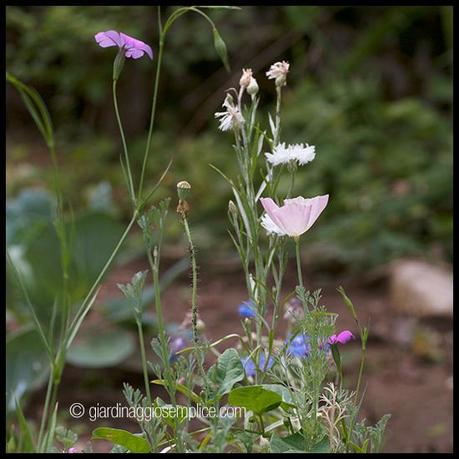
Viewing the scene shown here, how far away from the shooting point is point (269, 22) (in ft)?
18.7

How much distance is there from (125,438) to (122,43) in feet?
1.54

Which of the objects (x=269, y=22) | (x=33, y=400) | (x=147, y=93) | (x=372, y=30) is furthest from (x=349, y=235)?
(x=147, y=93)

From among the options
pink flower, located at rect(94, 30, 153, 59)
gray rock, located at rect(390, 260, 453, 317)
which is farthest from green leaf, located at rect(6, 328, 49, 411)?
gray rock, located at rect(390, 260, 453, 317)

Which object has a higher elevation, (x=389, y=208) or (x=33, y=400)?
(x=389, y=208)

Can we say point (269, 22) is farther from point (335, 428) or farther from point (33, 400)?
point (335, 428)

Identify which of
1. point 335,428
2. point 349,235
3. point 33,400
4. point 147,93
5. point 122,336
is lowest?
point 335,428

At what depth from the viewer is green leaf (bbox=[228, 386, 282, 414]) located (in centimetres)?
91

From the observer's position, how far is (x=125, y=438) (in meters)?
0.92

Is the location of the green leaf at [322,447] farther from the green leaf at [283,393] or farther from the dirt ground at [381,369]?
the dirt ground at [381,369]

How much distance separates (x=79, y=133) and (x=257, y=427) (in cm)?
550

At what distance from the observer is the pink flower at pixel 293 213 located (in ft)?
3.09

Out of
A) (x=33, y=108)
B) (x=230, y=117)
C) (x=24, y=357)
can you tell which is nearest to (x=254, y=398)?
(x=230, y=117)

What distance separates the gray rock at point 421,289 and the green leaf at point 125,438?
8.76 ft

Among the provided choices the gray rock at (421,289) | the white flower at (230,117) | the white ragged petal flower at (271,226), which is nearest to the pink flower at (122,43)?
the white flower at (230,117)
